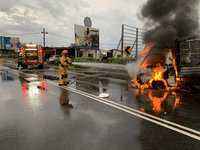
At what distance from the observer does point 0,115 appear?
3.88 m

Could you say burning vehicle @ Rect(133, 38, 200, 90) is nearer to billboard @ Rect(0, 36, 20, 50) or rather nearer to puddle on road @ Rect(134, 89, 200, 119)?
puddle on road @ Rect(134, 89, 200, 119)

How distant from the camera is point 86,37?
31.9 m

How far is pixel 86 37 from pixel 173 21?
26.5m

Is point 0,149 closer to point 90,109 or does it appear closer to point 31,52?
point 90,109

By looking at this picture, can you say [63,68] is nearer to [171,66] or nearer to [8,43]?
[171,66]

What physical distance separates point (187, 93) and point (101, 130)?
15.0ft

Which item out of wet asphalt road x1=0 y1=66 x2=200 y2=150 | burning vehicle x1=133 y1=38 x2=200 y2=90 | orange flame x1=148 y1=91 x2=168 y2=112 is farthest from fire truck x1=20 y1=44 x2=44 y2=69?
orange flame x1=148 y1=91 x2=168 y2=112

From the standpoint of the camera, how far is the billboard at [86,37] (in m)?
30.3

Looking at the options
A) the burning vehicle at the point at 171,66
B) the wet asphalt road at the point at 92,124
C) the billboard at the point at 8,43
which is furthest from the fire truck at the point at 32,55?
the billboard at the point at 8,43

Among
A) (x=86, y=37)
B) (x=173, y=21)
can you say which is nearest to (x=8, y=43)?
(x=86, y=37)

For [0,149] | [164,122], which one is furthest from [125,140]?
[0,149]

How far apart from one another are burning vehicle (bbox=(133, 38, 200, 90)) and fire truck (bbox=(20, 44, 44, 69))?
13.4 metres

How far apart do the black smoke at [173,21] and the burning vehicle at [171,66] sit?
0.39 metres

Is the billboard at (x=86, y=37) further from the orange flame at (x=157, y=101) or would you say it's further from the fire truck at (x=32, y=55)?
the orange flame at (x=157, y=101)
